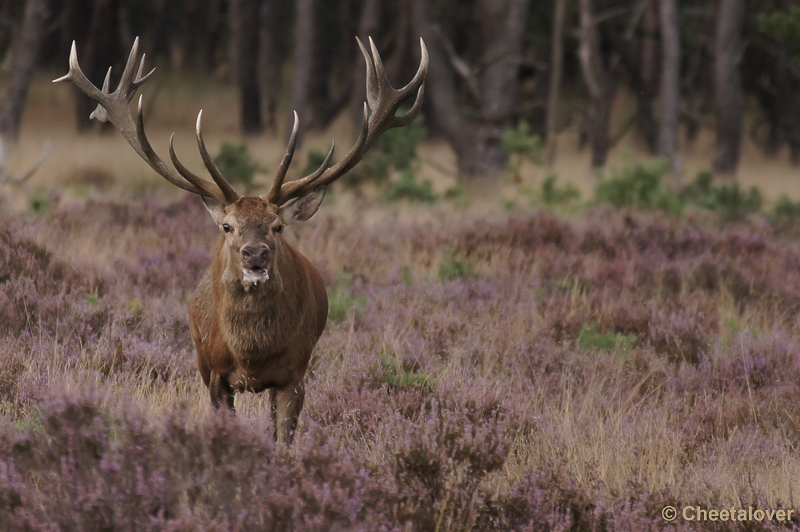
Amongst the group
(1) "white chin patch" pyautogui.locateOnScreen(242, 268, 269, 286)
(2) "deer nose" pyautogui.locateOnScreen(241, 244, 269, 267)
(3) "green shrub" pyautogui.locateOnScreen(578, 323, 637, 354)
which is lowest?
(3) "green shrub" pyautogui.locateOnScreen(578, 323, 637, 354)

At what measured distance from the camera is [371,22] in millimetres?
18844

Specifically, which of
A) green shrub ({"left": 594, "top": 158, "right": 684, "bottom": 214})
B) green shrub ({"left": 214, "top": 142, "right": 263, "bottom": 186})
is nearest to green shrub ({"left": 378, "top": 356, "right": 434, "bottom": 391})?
green shrub ({"left": 594, "top": 158, "right": 684, "bottom": 214})

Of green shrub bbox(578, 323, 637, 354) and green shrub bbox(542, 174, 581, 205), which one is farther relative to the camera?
green shrub bbox(542, 174, 581, 205)

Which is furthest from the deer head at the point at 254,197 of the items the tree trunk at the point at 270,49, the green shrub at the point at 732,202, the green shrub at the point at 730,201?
the tree trunk at the point at 270,49

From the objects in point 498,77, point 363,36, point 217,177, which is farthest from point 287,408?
point 363,36

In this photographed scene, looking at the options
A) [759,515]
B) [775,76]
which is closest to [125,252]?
[759,515]

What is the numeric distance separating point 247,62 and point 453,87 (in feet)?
18.3

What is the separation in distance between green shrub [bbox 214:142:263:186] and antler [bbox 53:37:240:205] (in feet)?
26.7

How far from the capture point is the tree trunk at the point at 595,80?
58.4 feet

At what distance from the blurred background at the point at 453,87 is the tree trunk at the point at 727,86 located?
0.04 metres

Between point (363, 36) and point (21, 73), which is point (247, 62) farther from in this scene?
point (21, 73)

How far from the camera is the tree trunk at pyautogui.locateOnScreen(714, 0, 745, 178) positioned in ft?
62.7

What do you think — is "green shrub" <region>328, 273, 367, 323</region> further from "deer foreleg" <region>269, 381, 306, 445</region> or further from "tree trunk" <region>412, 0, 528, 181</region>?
"tree trunk" <region>412, 0, 528, 181</region>

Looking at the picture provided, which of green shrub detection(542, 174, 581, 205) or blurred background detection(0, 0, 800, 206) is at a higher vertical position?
blurred background detection(0, 0, 800, 206)
